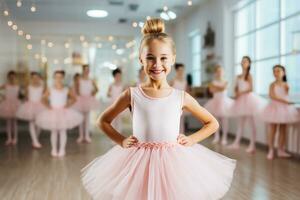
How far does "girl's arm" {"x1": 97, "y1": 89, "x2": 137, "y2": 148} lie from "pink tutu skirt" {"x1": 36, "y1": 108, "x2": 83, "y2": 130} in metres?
3.54

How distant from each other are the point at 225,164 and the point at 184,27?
27.8ft

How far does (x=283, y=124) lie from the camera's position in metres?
5.10

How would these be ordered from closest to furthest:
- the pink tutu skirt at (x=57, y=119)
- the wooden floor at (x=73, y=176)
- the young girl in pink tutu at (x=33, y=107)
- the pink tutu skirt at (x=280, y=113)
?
the wooden floor at (x=73, y=176), the pink tutu skirt at (x=280, y=113), the pink tutu skirt at (x=57, y=119), the young girl in pink tutu at (x=33, y=107)

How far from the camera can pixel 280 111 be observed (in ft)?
16.3

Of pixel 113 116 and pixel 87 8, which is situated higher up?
pixel 87 8

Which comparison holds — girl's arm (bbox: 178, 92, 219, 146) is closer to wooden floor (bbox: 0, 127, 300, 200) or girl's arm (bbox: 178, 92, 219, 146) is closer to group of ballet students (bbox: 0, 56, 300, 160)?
wooden floor (bbox: 0, 127, 300, 200)

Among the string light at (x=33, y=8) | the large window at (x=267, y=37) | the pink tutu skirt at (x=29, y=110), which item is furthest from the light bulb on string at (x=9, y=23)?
the large window at (x=267, y=37)

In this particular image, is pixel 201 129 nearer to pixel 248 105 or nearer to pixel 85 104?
pixel 248 105

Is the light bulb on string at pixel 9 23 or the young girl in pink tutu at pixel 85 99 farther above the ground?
the light bulb on string at pixel 9 23

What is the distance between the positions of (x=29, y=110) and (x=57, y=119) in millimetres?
1001

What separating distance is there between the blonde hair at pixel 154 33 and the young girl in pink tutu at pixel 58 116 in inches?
146

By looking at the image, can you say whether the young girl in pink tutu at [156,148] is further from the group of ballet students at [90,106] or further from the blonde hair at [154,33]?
the group of ballet students at [90,106]

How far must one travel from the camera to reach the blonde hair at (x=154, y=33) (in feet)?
5.76

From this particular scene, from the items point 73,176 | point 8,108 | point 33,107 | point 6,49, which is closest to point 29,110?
point 33,107
